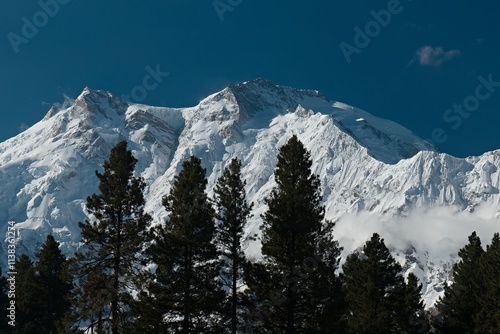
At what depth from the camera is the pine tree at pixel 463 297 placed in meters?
46.3

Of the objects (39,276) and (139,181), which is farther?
(39,276)

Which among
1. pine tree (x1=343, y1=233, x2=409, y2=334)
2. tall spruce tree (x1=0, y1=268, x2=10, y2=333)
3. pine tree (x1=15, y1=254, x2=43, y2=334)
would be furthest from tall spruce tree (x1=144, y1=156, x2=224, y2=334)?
tall spruce tree (x1=0, y1=268, x2=10, y2=333)

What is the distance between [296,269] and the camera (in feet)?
113

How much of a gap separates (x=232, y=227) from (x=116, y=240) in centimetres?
617

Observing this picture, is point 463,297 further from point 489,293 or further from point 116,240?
point 116,240

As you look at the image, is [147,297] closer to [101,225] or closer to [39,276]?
[101,225]

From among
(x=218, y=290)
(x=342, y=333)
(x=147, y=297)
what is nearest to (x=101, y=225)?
(x=147, y=297)

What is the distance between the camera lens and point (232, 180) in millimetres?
37000

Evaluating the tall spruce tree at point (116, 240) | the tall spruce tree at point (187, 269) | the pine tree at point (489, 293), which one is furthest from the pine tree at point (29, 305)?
the pine tree at point (489, 293)

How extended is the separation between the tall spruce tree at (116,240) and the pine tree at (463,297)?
2417cm

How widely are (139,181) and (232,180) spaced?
5.22m

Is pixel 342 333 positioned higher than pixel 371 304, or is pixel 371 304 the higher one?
pixel 371 304

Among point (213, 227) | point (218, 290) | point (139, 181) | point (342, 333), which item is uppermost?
point (139, 181)

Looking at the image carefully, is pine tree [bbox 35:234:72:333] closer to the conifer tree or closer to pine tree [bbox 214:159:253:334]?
the conifer tree
